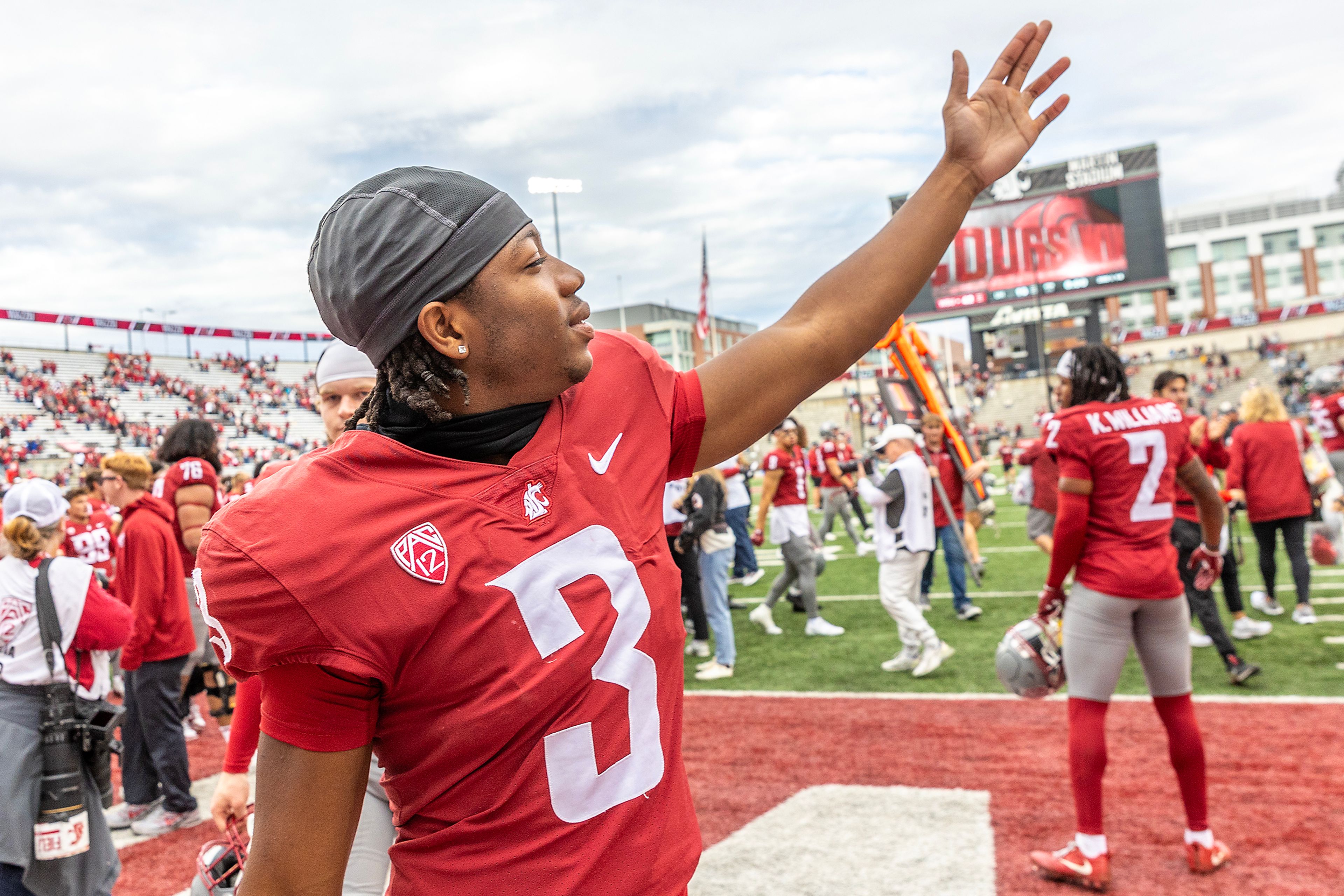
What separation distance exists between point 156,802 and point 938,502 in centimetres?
760

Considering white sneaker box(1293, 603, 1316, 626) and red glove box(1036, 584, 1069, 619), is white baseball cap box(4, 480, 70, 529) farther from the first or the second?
white sneaker box(1293, 603, 1316, 626)

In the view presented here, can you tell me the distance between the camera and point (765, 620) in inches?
389

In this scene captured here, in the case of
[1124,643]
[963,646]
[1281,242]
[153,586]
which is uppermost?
[1281,242]

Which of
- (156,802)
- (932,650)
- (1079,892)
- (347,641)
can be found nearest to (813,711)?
(932,650)

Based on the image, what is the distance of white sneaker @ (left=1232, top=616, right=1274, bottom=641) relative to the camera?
25.8 ft

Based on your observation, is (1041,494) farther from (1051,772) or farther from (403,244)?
(403,244)

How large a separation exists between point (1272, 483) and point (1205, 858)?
508cm

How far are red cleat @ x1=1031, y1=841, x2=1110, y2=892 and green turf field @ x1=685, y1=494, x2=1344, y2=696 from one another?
3000 mm

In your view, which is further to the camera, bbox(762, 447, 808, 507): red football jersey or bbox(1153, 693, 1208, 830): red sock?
bbox(762, 447, 808, 507): red football jersey

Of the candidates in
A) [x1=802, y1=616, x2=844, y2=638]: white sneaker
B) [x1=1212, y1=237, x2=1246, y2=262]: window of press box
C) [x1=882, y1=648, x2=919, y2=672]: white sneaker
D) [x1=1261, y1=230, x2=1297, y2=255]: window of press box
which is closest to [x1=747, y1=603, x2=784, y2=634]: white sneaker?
[x1=802, y1=616, x2=844, y2=638]: white sneaker

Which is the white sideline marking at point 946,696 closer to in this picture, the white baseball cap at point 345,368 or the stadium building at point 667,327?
the white baseball cap at point 345,368

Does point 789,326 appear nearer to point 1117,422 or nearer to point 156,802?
point 1117,422

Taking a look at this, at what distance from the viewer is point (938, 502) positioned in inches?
392

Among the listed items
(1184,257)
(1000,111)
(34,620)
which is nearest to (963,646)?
(34,620)
